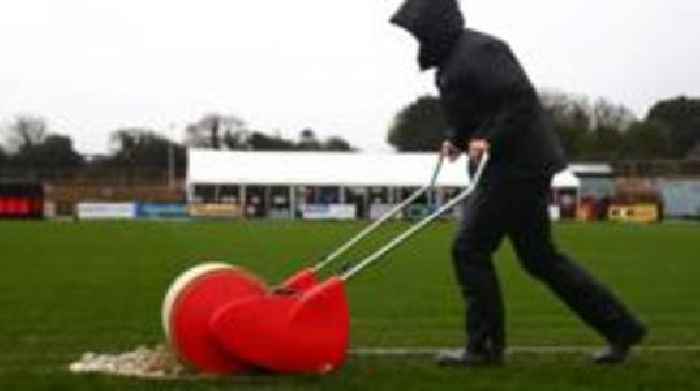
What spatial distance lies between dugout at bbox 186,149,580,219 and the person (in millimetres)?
83563

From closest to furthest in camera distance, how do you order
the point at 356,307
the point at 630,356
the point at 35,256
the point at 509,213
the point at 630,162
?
the point at 509,213
the point at 630,356
the point at 356,307
the point at 35,256
the point at 630,162

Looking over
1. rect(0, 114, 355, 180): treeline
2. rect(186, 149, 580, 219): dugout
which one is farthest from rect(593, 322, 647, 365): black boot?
rect(0, 114, 355, 180): treeline

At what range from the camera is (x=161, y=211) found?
291 feet

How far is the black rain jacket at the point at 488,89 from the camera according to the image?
28.2 feet

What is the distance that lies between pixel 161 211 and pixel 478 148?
8081 centimetres

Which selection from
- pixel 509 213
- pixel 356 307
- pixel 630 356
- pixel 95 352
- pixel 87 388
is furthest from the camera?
pixel 356 307

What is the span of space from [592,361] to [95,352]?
10.5ft

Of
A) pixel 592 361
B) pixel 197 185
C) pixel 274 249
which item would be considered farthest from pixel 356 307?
pixel 197 185

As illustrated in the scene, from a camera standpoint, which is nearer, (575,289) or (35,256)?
(575,289)

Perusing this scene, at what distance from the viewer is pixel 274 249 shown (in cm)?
3328

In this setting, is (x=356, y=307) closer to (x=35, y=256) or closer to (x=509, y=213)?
(x=509, y=213)

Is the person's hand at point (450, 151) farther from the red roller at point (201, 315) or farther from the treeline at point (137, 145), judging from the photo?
the treeline at point (137, 145)

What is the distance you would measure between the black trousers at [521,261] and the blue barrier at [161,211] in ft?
256

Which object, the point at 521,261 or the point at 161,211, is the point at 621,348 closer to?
the point at 521,261
